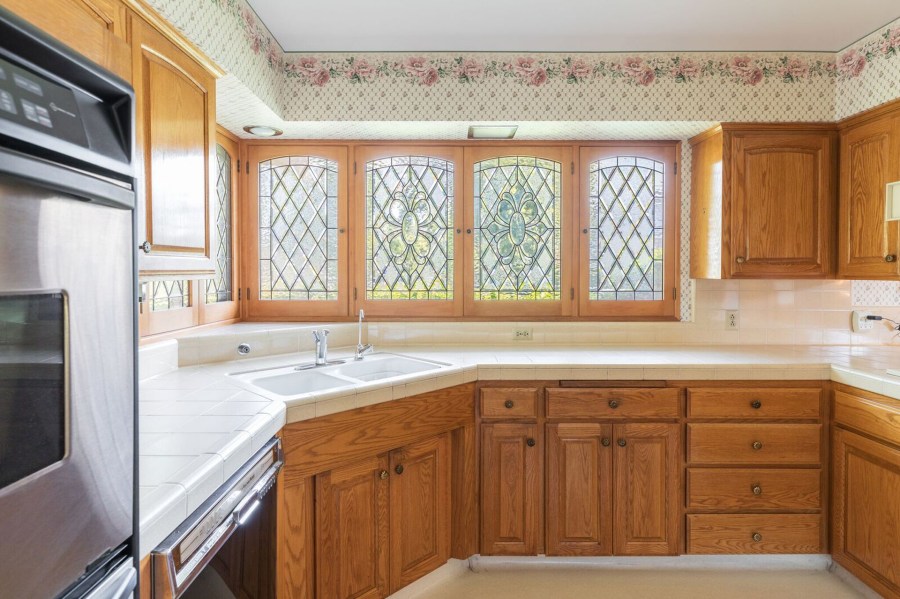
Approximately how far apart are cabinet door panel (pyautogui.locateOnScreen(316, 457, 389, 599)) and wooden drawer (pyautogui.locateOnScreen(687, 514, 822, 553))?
4.42 feet

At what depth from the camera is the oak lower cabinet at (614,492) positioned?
86.0 inches

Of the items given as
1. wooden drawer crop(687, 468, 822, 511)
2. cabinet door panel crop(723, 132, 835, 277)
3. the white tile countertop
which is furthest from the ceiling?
wooden drawer crop(687, 468, 822, 511)

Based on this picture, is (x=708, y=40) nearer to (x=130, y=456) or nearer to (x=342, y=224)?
(x=342, y=224)

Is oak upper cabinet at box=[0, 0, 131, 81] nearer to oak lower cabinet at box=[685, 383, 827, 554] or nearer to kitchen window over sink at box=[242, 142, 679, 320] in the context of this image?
kitchen window over sink at box=[242, 142, 679, 320]

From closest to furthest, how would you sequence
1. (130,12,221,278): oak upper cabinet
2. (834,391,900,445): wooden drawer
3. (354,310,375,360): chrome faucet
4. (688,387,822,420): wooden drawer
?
(130,12,221,278): oak upper cabinet → (834,391,900,445): wooden drawer → (688,387,822,420): wooden drawer → (354,310,375,360): chrome faucet

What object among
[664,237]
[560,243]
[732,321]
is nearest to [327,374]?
[560,243]

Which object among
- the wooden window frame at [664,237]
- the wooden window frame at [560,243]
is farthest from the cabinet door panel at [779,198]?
the wooden window frame at [560,243]

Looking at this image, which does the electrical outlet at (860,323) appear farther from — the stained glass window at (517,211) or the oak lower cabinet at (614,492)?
the stained glass window at (517,211)

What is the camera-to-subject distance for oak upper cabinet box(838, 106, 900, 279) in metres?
2.18

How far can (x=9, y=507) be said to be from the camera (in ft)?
1.61

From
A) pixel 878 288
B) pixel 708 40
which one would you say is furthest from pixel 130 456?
pixel 878 288

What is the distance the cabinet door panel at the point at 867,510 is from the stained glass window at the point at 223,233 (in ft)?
9.52

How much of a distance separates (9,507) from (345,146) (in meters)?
2.46

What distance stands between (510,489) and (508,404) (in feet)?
1.22
